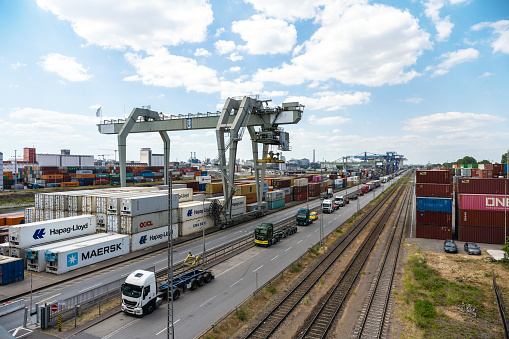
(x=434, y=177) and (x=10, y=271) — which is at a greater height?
(x=434, y=177)

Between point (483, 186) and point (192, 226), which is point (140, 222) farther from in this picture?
point (483, 186)

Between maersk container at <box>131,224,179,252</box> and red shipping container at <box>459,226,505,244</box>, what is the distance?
123 feet

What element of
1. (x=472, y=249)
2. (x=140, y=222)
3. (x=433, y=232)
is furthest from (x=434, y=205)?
(x=140, y=222)

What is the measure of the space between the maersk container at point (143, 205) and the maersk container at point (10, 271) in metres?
10.1

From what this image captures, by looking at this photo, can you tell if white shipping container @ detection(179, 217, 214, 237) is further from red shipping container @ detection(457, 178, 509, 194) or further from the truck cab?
red shipping container @ detection(457, 178, 509, 194)

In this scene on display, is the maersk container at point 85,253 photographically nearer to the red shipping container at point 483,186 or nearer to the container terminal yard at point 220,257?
the container terminal yard at point 220,257

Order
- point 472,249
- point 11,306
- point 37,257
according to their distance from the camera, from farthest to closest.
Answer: point 472,249, point 37,257, point 11,306

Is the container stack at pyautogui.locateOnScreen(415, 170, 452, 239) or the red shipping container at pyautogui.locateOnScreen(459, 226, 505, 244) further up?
the container stack at pyautogui.locateOnScreen(415, 170, 452, 239)

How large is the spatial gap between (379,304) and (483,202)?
85.9 feet

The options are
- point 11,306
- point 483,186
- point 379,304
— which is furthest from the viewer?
point 483,186

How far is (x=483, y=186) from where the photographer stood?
37188 millimetres

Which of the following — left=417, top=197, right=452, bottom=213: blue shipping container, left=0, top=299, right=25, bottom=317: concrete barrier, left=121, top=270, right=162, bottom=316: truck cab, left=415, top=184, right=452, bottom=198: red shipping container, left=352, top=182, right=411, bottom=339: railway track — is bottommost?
left=352, top=182, right=411, bottom=339: railway track

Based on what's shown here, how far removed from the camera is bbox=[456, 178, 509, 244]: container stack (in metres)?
36.0

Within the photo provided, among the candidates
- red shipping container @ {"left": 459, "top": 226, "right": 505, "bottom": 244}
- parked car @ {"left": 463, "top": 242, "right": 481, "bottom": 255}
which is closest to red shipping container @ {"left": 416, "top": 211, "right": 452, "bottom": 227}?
red shipping container @ {"left": 459, "top": 226, "right": 505, "bottom": 244}
